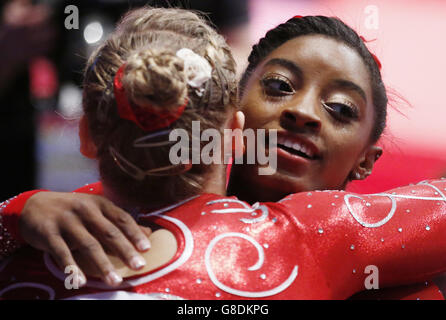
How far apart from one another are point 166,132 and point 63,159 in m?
4.07

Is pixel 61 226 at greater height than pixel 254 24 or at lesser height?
lesser

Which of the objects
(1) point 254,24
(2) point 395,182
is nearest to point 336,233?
(2) point 395,182

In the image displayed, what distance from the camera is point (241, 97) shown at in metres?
1.51

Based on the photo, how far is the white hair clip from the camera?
1.00 m

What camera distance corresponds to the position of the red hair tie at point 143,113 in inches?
38.6

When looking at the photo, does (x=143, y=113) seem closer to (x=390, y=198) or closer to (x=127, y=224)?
(x=127, y=224)

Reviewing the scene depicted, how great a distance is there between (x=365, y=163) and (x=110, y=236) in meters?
0.90

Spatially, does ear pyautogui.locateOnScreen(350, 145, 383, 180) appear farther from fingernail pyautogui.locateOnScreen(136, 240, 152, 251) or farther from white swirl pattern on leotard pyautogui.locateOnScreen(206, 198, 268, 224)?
fingernail pyautogui.locateOnScreen(136, 240, 152, 251)

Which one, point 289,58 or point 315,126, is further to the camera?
point 289,58

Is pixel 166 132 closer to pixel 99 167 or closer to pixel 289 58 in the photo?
Result: pixel 99 167

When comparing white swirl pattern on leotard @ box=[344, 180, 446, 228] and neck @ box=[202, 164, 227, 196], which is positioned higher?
neck @ box=[202, 164, 227, 196]

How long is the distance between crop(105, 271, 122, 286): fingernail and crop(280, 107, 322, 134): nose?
63cm

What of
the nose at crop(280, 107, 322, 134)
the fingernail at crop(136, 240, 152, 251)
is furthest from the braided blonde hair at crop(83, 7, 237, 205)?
the nose at crop(280, 107, 322, 134)

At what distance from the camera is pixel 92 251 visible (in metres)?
0.98
